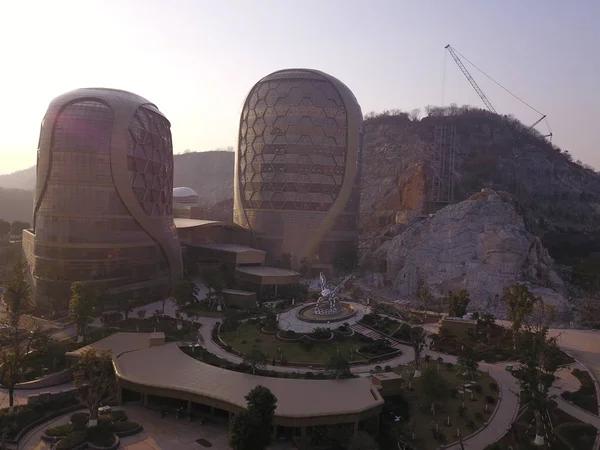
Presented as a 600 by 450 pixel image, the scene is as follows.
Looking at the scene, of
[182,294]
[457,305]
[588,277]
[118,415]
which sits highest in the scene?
[588,277]

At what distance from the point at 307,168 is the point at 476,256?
3520 cm

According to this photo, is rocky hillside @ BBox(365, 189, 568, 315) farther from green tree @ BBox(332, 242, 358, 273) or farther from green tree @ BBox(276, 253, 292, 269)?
green tree @ BBox(276, 253, 292, 269)

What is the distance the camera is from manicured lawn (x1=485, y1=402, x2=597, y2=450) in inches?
1062

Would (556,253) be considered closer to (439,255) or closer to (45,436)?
(439,255)

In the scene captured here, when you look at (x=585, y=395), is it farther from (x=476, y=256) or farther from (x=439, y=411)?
(x=476, y=256)

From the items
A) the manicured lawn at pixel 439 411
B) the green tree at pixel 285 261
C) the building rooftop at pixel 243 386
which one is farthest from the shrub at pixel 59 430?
the green tree at pixel 285 261

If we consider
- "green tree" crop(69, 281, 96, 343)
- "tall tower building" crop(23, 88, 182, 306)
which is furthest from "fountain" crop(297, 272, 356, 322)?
"tall tower building" crop(23, 88, 182, 306)

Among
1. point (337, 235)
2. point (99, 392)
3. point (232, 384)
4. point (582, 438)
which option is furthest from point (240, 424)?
point (337, 235)

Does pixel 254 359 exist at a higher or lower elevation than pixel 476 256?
lower

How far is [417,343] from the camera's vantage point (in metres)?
38.3

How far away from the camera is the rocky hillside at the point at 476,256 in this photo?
212 ft

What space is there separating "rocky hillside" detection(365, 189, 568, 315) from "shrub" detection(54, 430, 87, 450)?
5184 centimetres

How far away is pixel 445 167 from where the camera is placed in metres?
122

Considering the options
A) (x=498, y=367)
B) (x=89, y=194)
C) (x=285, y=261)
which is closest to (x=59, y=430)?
(x=498, y=367)
